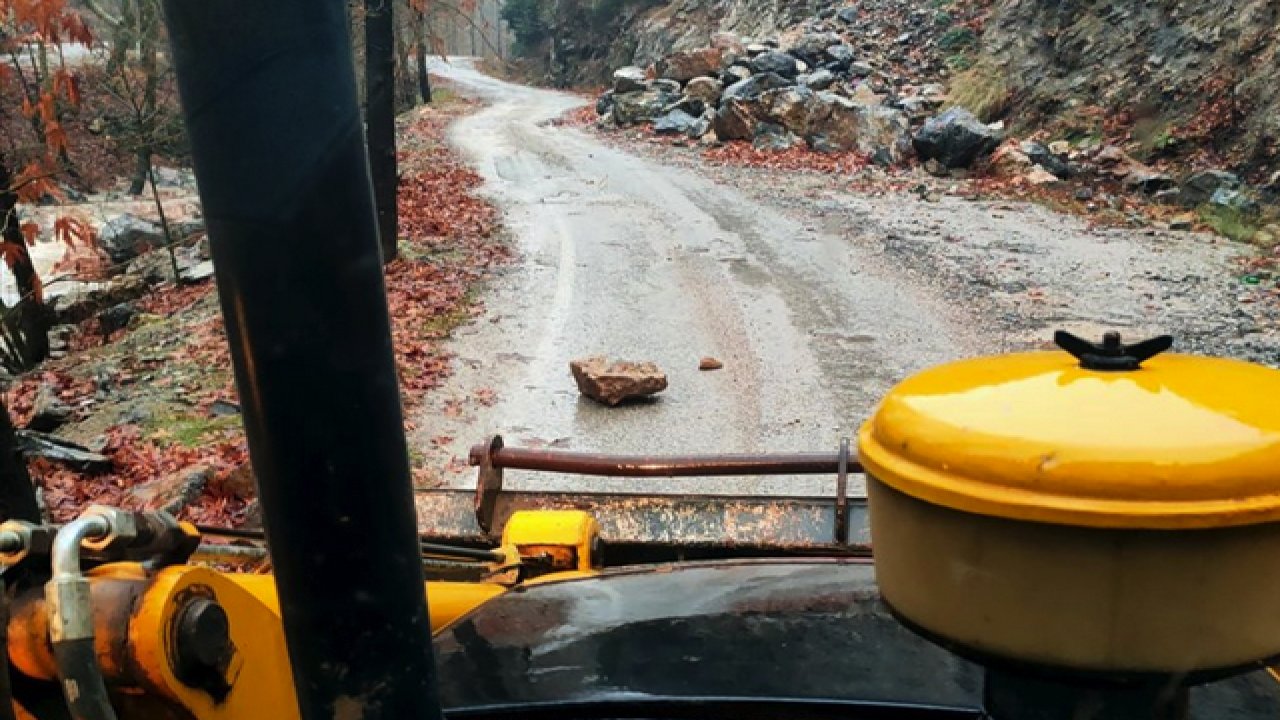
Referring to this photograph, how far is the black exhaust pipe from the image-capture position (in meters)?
0.83

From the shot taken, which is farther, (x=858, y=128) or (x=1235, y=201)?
(x=858, y=128)

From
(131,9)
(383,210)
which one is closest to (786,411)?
(383,210)

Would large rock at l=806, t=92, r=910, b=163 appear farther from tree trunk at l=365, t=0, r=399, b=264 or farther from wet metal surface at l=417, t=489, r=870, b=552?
wet metal surface at l=417, t=489, r=870, b=552

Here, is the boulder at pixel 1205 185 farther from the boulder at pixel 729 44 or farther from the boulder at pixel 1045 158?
the boulder at pixel 729 44

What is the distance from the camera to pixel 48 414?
7.85 meters

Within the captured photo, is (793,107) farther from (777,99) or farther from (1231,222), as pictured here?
(1231,222)

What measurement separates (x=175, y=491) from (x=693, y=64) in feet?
78.8

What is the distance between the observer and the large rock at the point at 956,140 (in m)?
17.4

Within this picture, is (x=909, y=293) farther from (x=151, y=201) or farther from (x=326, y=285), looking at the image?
(x=151, y=201)

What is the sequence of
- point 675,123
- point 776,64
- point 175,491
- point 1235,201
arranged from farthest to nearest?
1. point 675,123
2. point 776,64
3. point 1235,201
4. point 175,491

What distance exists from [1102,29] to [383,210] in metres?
13.9

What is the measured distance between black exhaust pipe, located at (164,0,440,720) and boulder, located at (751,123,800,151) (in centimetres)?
2105

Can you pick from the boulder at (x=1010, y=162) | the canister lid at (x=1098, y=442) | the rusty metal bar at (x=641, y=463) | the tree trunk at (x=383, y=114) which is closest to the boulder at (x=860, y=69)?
the boulder at (x=1010, y=162)

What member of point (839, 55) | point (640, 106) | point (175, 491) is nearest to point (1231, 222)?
point (175, 491)
